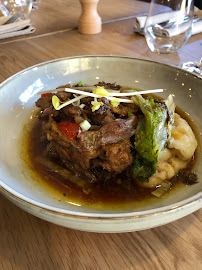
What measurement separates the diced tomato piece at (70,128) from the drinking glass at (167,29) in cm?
187

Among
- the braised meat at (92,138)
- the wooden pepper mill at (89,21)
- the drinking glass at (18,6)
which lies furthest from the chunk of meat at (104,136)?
the drinking glass at (18,6)

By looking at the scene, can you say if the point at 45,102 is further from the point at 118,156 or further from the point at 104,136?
the point at 118,156

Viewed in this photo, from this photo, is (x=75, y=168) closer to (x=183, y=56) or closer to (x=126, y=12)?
(x=183, y=56)

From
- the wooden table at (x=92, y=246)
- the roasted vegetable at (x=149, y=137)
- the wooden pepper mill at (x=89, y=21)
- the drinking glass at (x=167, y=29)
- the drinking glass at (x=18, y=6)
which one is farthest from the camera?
the drinking glass at (x=18, y=6)

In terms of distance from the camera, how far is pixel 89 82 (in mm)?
2260

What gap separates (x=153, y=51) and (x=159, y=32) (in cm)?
26

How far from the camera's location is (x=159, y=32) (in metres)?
3.04

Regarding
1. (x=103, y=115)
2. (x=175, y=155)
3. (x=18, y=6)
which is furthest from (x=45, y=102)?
(x=18, y=6)

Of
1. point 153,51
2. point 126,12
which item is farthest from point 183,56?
point 126,12

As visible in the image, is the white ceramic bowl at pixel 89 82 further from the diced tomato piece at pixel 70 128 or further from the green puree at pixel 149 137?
the diced tomato piece at pixel 70 128

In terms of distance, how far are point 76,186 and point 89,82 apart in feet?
3.41

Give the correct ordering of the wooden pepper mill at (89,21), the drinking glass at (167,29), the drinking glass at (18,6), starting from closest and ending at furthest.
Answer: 1. the drinking glass at (167,29)
2. the wooden pepper mill at (89,21)
3. the drinking glass at (18,6)

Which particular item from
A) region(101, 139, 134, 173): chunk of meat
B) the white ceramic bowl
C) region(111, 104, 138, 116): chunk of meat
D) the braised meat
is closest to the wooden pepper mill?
the white ceramic bowl

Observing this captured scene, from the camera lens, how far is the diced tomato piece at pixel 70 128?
5.01 ft
